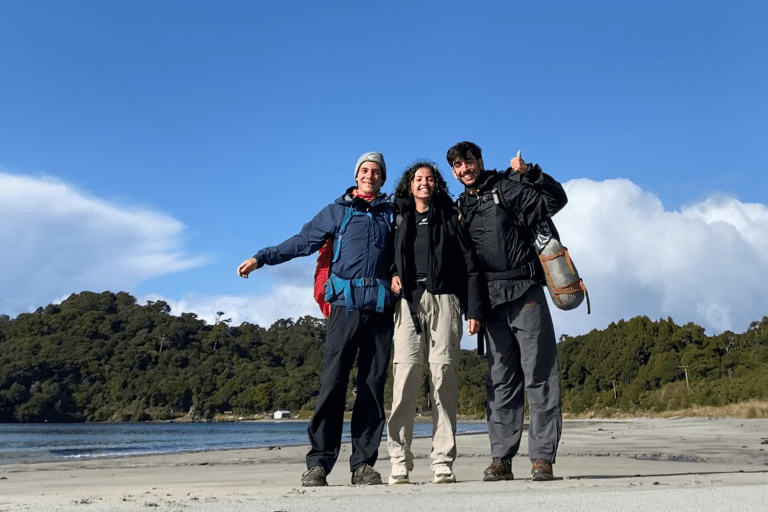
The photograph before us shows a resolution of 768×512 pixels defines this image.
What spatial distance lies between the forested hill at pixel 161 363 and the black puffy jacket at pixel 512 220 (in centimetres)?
5847

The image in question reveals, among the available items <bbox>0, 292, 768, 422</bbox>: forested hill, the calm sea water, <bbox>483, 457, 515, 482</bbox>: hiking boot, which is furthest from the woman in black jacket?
<bbox>0, 292, 768, 422</bbox>: forested hill

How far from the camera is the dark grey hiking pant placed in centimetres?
373

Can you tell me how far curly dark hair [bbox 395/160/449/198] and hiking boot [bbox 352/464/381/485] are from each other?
1.74 m

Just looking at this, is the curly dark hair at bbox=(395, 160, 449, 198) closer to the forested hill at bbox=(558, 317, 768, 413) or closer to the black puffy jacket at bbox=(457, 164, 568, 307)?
the black puffy jacket at bbox=(457, 164, 568, 307)

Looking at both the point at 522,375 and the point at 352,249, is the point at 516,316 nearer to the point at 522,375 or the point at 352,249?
the point at 522,375

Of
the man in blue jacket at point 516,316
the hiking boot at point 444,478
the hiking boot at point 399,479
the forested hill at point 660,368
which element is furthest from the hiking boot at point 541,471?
the forested hill at point 660,368

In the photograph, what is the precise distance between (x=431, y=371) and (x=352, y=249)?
2.94 ft

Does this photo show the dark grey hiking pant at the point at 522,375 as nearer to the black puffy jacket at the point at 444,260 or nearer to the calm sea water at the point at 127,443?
the black puffy jacket at the point at 444,260

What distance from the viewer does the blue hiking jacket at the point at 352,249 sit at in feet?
12.6

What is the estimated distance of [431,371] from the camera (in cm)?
381

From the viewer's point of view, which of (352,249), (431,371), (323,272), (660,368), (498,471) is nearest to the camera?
(498,471)

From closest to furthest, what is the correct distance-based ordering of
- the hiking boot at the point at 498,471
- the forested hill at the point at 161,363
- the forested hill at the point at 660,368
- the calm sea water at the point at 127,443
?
1. the hiking boot at the point at 498,471
2. the calm sea water at the point at 127,443
3. the forested hill at the point at 660,368
4. the forested hill at the point at 161,363

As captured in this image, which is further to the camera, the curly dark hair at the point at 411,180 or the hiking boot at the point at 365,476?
the curly dark hair at the point at 411,180

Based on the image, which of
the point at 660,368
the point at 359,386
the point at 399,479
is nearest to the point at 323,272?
the point at 359,386
